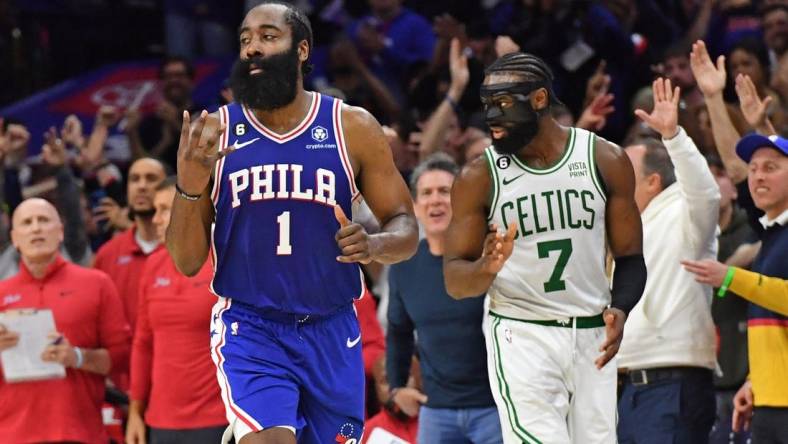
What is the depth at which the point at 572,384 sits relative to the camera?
6441mm

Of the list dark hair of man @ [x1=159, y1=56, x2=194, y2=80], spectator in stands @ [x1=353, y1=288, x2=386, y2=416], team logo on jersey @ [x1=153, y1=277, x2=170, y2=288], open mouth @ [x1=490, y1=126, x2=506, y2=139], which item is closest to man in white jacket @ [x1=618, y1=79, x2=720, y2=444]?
open mouth @ [x1=490, y1=126, x2=506, y2=139]

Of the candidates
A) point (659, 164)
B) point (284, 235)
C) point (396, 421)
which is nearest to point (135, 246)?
point (396, 421)

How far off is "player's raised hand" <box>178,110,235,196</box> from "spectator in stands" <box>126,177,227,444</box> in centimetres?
280

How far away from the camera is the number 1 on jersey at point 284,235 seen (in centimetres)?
580

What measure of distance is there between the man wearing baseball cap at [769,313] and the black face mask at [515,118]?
1.35m

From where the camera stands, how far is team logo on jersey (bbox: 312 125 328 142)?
589 centimetres

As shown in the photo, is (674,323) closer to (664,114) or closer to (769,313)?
(769,313)

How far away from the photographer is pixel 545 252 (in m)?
6.47

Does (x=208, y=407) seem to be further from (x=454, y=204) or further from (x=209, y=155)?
(x=209, y=155)

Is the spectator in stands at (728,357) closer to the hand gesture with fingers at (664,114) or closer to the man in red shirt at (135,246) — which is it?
the hand gesture with fingers at (664,114)

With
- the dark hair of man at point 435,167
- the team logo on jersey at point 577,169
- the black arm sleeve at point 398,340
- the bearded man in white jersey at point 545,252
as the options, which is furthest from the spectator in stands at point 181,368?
the team logo on jersey at point 577,169

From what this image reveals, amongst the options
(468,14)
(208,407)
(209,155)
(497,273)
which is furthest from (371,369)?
(468,14)

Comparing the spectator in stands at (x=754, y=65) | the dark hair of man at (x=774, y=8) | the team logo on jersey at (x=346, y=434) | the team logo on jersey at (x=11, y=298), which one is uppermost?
the dark hair of man at (x=774, y=8)

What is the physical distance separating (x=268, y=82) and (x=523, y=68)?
134 cm
